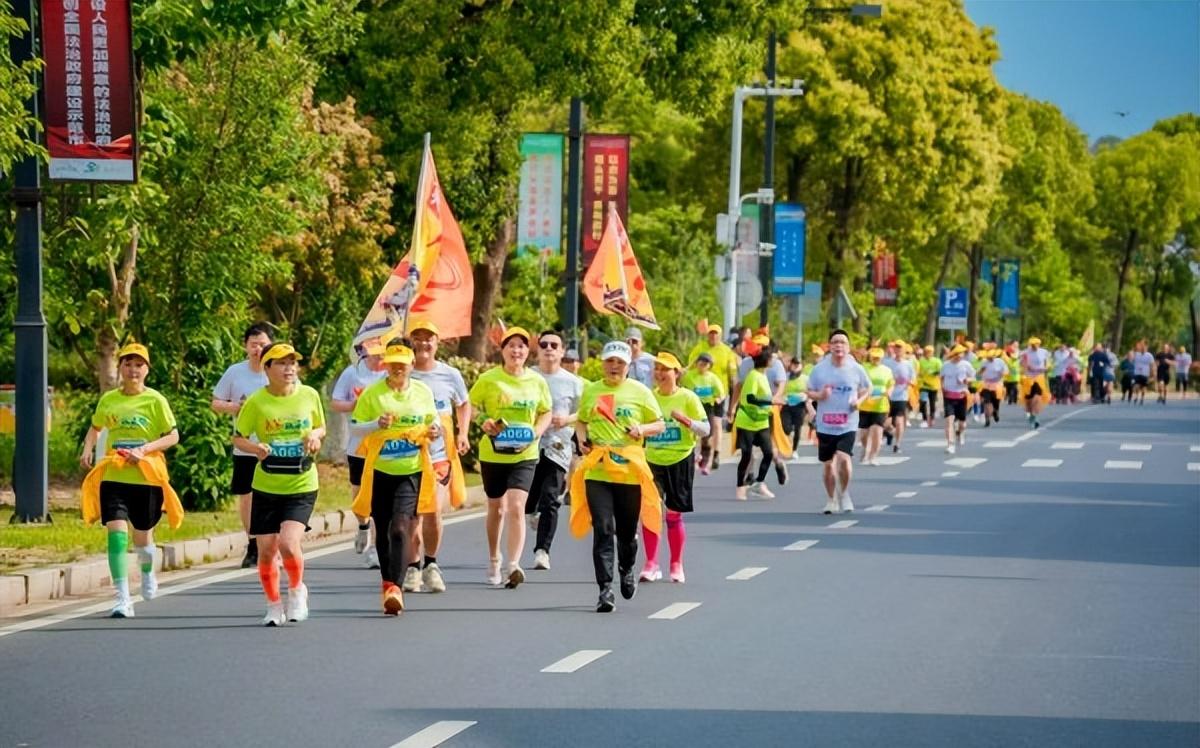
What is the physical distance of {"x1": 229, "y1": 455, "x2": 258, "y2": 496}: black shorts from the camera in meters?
16.1

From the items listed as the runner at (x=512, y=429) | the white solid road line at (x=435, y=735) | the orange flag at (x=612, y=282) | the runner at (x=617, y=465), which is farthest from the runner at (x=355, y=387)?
the orange flag at (x=612, y=282)

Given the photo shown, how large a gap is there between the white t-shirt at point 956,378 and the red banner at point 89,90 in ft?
70.3

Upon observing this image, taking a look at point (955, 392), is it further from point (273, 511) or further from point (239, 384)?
point (273, 511)

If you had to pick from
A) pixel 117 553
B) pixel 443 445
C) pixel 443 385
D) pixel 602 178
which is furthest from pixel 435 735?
pixel 602 178

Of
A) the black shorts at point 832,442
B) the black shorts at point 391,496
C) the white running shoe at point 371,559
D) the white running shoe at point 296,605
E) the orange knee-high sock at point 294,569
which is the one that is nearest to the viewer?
the orange knee-high sock at point 294,569

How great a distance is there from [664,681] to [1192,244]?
108414mm

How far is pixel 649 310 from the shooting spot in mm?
29703

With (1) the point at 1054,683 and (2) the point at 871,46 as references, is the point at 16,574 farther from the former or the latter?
(2) the point at 871,46

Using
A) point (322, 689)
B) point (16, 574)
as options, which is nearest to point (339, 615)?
point (16, 574)

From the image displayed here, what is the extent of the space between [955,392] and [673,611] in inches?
932

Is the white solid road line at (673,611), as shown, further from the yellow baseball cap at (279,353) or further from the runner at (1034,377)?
the runner at (1034,377)

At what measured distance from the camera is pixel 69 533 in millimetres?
18188

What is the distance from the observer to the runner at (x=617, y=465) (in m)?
15.0

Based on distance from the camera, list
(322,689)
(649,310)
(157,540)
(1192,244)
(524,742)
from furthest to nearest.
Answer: (1192,244), (649,310), (157,540), (322,689), (524,742)
